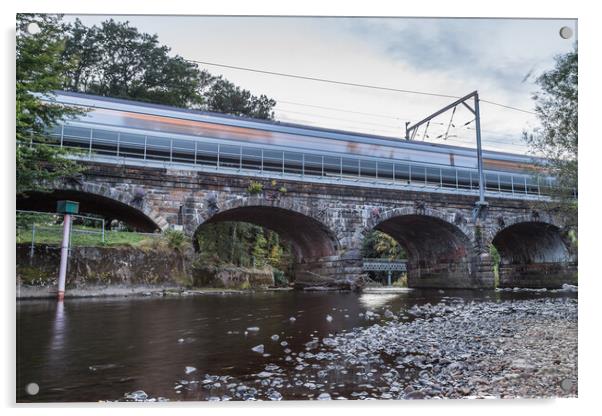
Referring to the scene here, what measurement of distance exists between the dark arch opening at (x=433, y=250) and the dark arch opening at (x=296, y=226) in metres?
3.82

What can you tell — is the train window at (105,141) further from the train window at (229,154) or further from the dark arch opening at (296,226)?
the dark arch opening at (296,226)

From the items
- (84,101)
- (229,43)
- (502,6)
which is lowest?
(229,43)

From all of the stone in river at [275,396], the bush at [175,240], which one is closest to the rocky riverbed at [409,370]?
the stone in river at [275,396]

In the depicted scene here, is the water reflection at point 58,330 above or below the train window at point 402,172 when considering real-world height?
below

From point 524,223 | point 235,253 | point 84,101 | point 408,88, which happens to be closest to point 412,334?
point 408,88

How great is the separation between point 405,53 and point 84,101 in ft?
40.8

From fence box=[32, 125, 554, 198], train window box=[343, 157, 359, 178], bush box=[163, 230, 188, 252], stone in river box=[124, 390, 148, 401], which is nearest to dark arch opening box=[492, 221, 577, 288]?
fence box=[32, 125, 554, 198]

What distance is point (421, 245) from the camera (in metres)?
25.1

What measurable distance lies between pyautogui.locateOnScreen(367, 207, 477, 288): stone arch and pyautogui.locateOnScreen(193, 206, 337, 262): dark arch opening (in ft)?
6.73

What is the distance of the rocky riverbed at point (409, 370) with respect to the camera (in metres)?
3.59

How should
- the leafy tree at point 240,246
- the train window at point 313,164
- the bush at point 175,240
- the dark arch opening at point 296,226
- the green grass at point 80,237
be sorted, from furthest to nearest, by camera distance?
the leafy tree at point 240,246 < the dark arch opening at point 296,226 < the train window at point 313,164 < the bush at point 175,240 < the green grass at point 80,237

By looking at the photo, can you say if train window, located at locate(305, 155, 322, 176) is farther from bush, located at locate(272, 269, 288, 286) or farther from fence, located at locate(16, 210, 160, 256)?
bush, located at locate(272, 269, 288, 286)

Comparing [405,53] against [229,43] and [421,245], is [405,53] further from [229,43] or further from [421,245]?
[421,245]

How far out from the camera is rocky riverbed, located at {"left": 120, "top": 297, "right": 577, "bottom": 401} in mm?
3590
